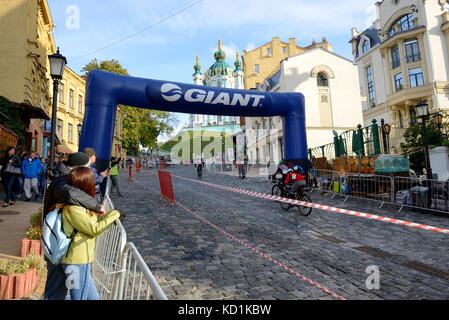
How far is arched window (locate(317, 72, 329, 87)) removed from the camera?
26.9 m

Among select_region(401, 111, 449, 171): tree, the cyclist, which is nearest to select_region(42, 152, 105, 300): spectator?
the cyclist

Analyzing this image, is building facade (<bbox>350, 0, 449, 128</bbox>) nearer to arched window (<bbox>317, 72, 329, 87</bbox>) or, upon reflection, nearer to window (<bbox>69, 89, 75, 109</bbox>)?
arched window (<bbox>317, 72, 329, 87</bbox>)

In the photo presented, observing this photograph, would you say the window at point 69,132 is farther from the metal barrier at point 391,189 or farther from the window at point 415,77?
the window at point 415,77

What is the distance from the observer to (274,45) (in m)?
43.3

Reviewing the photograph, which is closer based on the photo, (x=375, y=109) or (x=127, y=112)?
(x=375, y=109)

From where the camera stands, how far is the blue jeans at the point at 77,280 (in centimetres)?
208

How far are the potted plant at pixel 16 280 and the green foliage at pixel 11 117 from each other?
1209 cm

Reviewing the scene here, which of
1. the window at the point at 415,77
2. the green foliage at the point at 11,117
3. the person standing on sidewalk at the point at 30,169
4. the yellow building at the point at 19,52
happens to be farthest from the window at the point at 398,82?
the green foliage at the point at 11,117

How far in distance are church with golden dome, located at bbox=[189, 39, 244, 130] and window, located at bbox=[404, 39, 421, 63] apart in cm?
5913

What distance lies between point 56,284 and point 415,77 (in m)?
30.3

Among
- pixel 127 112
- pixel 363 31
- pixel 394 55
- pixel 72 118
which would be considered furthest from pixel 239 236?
pixel 127 112
